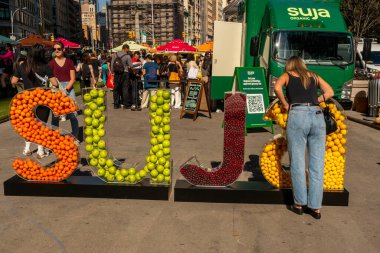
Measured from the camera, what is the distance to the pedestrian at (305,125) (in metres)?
4.47

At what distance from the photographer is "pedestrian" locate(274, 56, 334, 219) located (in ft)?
14.7

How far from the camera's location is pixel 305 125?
14.6 ft

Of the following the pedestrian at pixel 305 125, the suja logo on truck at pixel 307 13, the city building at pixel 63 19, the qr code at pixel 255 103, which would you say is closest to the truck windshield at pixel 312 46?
the suja logo on truck at pixel 307 13

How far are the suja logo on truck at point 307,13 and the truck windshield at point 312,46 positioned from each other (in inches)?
19.4

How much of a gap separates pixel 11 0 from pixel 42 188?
91.3 m

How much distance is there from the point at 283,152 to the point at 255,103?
16.5 ft

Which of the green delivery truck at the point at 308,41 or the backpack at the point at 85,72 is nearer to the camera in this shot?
the green delivery truck at the point at 308,41

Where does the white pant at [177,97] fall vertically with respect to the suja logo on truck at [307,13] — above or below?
below

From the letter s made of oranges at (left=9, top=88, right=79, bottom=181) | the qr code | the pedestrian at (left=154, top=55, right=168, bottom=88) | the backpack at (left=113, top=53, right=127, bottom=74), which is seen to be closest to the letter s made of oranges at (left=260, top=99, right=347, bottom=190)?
the letter s made of oranges at (left=9, top=88, right=79, bottom=181)

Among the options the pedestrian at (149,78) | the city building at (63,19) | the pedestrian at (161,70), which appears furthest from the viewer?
the city building at (63,19)

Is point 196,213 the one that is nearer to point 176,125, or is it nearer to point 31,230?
point 31,230

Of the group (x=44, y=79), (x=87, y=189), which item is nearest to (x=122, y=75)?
(x=44, y=79)

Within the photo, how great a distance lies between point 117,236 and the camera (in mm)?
4191

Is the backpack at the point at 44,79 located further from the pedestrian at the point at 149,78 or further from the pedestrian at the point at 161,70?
the pedestrian at the point at 161,70
